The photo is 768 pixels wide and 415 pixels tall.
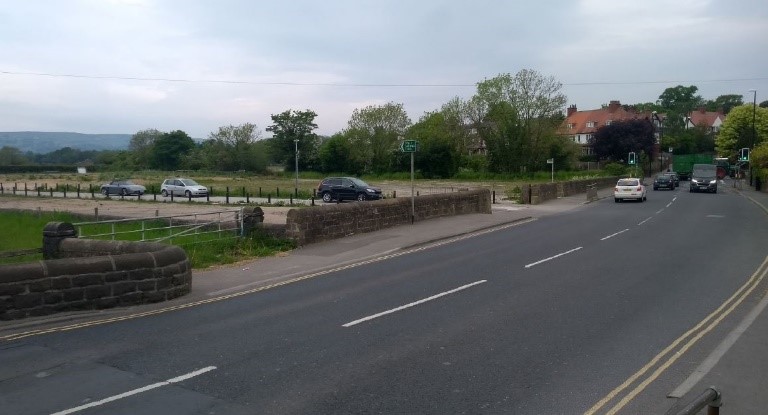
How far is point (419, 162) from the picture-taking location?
87.6 meters

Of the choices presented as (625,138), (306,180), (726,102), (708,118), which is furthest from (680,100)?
(306,180)

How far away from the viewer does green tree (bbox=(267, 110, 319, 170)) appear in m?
99.4

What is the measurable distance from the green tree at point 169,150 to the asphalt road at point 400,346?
368 feet

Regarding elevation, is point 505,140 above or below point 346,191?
above

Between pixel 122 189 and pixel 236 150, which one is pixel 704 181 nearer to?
pixel 122 189

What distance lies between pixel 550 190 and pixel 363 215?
24.9 m

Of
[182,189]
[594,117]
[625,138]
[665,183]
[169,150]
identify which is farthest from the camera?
[594,117]

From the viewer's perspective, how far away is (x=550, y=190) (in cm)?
4500

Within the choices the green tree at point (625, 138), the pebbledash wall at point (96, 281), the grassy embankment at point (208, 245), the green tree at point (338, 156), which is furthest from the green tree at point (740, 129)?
the pebbledash wall at point (96, 281)

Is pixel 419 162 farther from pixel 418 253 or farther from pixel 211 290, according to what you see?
pixel 211 290

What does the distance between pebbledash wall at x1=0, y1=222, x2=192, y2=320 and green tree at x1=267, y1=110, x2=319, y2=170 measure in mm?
86720

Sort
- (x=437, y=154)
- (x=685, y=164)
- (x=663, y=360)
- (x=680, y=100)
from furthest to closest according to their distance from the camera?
(x=680, y=100) < (x=437, y=154) < (x=685, y=164) < (x=663, y=360)

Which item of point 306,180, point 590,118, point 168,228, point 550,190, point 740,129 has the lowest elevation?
point 306,180

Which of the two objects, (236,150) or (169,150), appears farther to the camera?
(169,150)
